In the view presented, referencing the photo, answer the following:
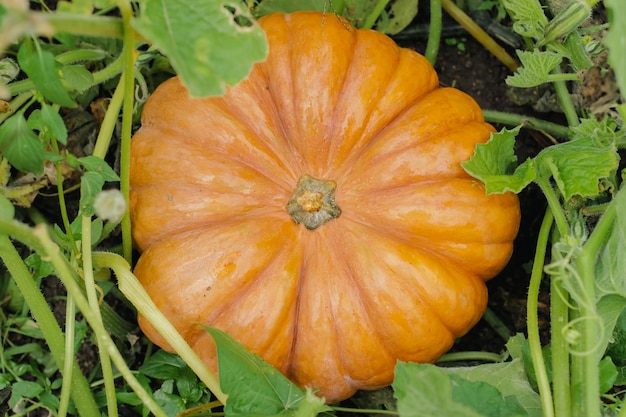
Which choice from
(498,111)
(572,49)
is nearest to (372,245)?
(572,49)

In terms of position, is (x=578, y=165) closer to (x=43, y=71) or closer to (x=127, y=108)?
(x=127, y=108)

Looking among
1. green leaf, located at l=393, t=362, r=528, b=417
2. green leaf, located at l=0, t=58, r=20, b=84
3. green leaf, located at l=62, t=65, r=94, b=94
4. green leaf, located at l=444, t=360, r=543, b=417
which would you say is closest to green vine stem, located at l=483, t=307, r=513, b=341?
green leaf, located at l=444, t=360, r=543, b=417

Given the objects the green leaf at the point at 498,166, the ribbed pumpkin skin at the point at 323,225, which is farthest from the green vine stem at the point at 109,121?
the green leaf at the point at 498,166

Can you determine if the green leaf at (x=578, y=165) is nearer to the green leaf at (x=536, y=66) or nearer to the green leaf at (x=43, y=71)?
the green leaf at (x=536, y=66)

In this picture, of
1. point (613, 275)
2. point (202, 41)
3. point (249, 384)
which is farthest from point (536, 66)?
point (249, 384)

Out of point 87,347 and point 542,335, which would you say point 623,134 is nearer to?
point 542,335

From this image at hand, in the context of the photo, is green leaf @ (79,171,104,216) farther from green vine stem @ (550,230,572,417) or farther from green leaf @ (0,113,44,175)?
green vine stem @ (550,230,572,417)
